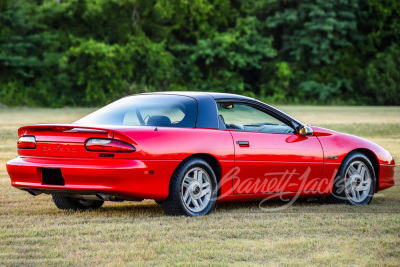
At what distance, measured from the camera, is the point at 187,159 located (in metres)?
7.57

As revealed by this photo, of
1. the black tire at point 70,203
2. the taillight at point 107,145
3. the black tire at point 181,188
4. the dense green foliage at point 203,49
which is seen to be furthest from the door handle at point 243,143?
the dense green foliage at point 203,49

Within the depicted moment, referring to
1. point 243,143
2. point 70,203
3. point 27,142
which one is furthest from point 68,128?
point 243,143

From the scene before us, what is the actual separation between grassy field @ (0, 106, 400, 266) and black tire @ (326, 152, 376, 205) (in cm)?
15

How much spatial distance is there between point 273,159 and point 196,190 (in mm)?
1056

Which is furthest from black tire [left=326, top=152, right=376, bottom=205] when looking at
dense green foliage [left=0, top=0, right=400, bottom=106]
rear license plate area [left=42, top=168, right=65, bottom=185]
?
dense green foliage [left=0, top=0, right=400, bottom=106]

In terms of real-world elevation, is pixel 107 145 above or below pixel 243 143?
above

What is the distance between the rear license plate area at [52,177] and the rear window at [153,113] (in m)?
0.77

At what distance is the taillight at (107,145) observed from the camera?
7078 mm

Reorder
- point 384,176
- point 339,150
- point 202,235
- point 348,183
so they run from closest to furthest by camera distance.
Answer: point 202,235 → point 339,150 → point 348,183 → point 384,176

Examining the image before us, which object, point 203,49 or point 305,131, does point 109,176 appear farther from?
point 203,49

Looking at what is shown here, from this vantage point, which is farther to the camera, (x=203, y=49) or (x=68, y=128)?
(x=203, y=49)

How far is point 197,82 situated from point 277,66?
6.04 m
